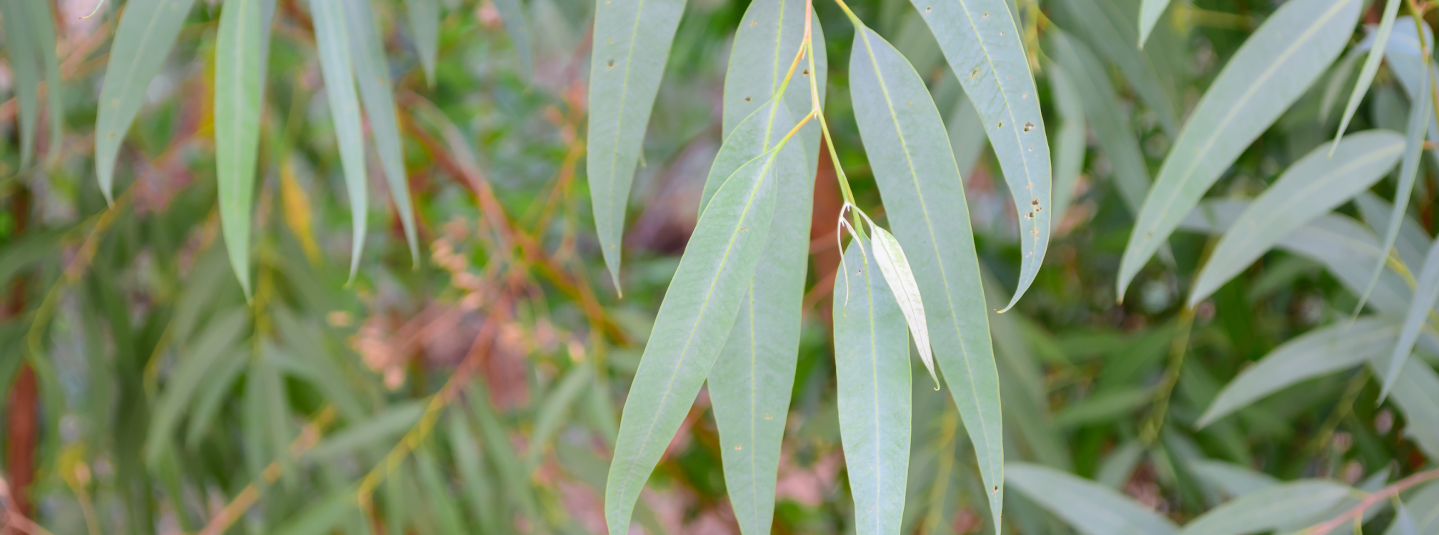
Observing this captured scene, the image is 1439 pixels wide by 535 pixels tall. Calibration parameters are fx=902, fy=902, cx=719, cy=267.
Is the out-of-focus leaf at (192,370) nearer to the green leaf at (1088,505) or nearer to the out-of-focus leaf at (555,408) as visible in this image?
the out-of-focus leaf at (555,408)

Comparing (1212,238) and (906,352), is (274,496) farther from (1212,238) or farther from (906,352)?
(1212,238)

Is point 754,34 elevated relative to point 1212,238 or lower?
elevated

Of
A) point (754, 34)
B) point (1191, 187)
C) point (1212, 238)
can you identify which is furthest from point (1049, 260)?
point (754, 34)

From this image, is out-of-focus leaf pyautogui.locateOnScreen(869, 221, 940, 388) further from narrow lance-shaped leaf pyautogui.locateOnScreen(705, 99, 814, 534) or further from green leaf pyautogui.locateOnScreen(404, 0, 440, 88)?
Result: green leaf pyautogui.locateOnScreen(404, 0, 440, 88)

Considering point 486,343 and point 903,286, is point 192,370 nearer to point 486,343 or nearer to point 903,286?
point 486,343

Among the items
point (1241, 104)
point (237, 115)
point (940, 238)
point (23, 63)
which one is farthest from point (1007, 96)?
point (23, 63)
